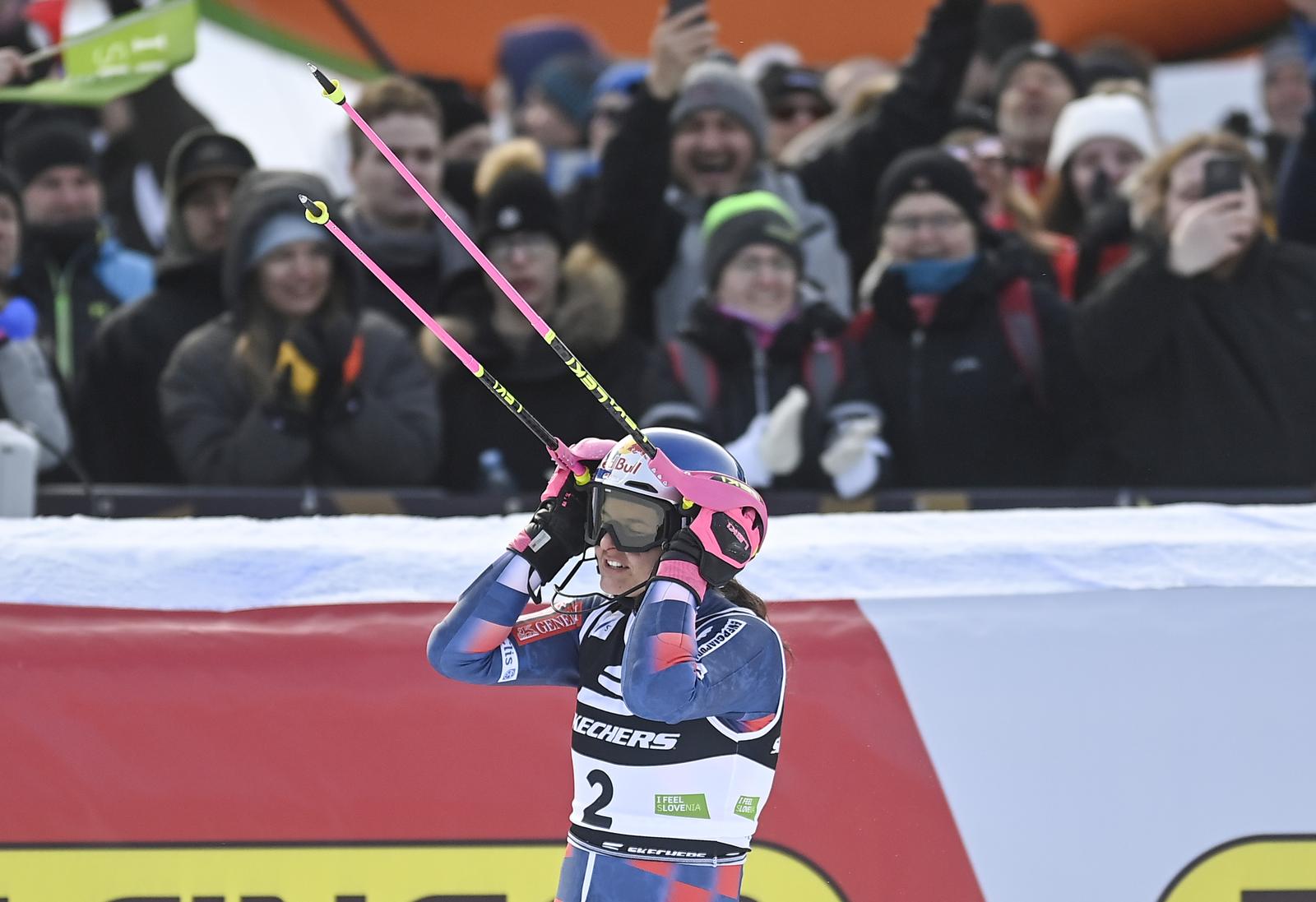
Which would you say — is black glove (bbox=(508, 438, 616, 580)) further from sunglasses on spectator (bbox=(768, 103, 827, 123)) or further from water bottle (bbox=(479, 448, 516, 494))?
sunglasses on spectator (bbox=(768, 103, 827, 123))

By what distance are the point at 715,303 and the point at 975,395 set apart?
734 mm

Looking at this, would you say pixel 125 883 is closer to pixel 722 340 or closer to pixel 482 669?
pixel 482 669

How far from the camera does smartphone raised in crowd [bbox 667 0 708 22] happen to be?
16.7ft

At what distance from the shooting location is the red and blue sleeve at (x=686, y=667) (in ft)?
8.65

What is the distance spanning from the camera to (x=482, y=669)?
2873 mm

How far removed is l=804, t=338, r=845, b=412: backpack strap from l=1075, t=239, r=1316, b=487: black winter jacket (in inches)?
25.4

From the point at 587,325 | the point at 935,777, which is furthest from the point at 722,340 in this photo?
the point at 935,777

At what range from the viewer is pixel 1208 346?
182 inches

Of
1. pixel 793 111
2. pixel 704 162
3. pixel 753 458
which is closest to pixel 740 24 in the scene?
pixel 793 111

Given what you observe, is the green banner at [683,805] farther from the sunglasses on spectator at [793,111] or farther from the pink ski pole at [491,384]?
the sunglasses on spectator at [793,111]

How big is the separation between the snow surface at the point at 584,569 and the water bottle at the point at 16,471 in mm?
483

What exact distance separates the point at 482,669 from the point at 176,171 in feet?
9.62

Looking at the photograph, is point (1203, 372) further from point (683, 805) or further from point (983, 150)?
point (683, 805)

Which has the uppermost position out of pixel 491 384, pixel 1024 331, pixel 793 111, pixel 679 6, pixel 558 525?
pixel 679 6
